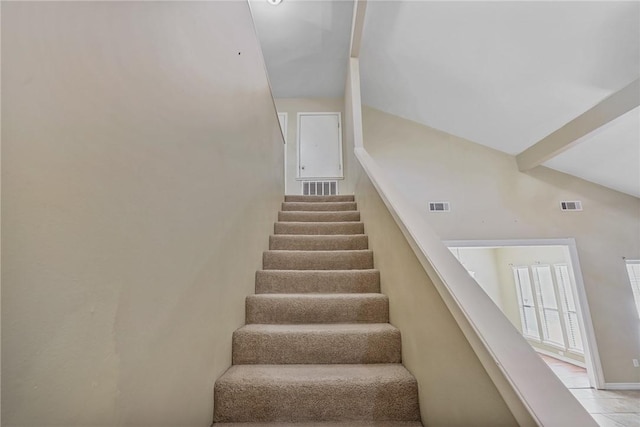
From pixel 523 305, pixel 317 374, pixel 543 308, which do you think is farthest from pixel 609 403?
pixel 317 374

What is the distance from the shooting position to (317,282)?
1.97 meters

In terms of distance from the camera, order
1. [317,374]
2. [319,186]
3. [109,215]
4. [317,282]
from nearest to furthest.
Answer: [109,215] → [317,374] → [317,282] → [319,186]

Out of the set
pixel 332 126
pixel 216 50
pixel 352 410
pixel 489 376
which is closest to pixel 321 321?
pixel 352 410

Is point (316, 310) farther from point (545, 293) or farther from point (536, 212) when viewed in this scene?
point (545, 293)

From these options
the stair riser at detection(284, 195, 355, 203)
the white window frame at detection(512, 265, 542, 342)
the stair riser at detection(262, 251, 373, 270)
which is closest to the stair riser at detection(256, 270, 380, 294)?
the stair riser at detection(262, 251, 373, 270)

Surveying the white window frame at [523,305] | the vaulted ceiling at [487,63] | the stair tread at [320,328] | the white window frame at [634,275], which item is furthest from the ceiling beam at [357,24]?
the white window frame at [523,305]

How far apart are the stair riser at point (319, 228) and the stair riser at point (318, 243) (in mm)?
268

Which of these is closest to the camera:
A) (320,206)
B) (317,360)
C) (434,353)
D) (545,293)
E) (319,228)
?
(434,353)

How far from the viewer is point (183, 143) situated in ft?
3.16

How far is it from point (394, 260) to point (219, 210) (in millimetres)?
995

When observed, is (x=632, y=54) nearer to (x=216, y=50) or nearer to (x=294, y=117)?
(x=216, y=50)

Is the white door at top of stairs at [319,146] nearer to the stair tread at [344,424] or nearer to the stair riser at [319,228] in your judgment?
the stair riser at [319,228]

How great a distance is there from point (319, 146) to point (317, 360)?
4.22 meters

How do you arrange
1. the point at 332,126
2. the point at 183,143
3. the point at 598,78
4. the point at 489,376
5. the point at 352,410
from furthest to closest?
the point at 332,126 → the point at 598,78 → the point at 352,410 → the point at 183,143 → the point at 489,376
